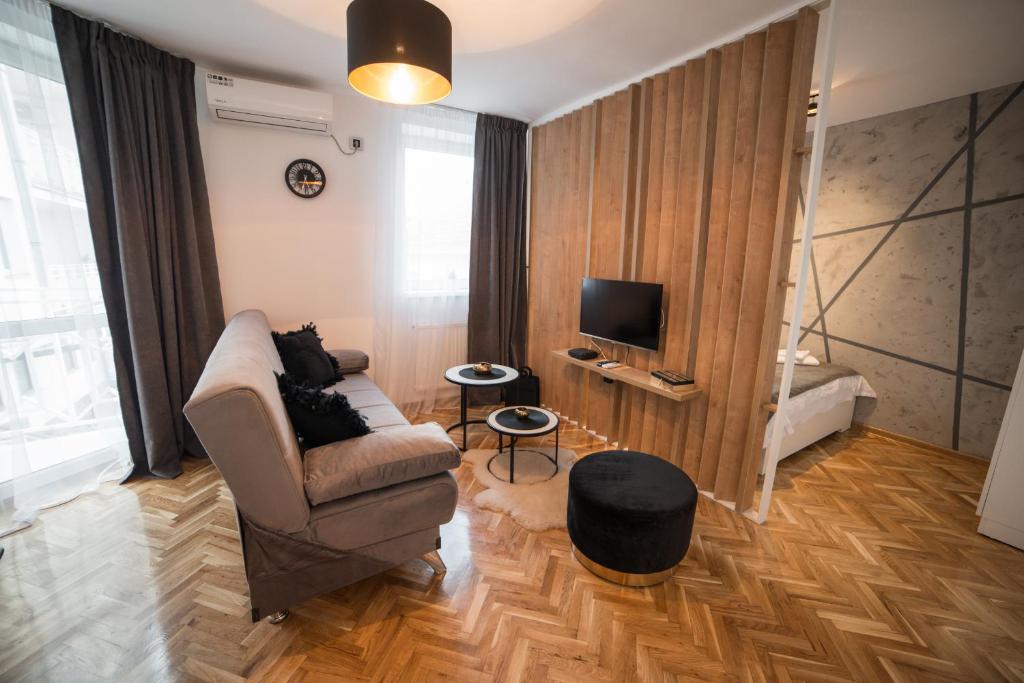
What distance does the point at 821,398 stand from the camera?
3348 millimetres

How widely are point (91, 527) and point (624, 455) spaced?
2865 millimetres

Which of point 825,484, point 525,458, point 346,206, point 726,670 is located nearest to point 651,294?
point 525,458

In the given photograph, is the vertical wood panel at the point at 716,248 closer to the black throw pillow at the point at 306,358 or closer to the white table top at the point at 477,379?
the white table top at the point at 477,379

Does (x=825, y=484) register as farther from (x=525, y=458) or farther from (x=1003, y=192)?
(x=1003, y=192)

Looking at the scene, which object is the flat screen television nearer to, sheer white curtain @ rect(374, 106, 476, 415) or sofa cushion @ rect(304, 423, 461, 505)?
sheer white curtain @ rect(374, 106, 476, 415)

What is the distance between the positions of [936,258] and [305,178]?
507 centimetres

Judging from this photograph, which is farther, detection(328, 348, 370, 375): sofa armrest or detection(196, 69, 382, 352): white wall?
detection(328, 348, 370, 375): sofa armrest

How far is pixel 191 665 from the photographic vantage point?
→ 1.52 m

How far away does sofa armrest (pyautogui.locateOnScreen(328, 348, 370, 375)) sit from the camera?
3.42 metres

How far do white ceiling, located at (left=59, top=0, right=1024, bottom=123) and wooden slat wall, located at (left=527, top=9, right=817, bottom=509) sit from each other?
24 cm

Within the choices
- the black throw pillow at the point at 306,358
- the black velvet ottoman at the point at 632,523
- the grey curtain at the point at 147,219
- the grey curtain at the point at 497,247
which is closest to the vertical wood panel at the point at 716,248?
the black velvet ottoman at the point at 632,523

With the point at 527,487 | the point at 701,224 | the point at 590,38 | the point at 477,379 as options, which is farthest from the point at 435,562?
the point at 590,38

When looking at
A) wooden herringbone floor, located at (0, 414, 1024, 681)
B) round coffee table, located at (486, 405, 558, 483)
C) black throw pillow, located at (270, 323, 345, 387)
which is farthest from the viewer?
black throw pillow, located at (270, 323, 345, 387)

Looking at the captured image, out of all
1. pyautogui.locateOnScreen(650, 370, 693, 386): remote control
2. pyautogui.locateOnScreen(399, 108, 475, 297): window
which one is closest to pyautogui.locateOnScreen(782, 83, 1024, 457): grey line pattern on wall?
pyautogui.locateOnScreen(650, 370, 693, 386): remote control
